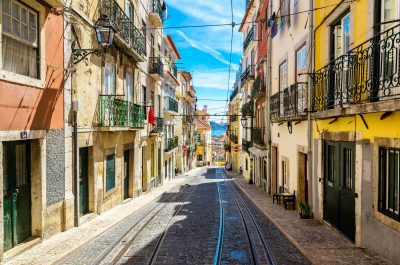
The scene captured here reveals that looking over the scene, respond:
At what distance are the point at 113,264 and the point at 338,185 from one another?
604cm

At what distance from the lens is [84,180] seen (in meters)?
12.0

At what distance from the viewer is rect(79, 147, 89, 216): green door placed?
11.6 meters

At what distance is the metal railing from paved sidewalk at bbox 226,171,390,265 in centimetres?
898

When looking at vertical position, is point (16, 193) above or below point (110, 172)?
above

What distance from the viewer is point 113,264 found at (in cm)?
711

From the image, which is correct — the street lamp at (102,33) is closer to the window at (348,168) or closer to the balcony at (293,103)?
the balcony at (293,103)

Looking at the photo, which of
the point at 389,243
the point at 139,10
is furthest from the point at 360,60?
the point at 139,10

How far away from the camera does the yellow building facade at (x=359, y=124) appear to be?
6.72 metres

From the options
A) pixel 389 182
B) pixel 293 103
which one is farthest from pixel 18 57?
pixel 293 103

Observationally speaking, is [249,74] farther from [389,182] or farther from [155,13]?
[389,182]

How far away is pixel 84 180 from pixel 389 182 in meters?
8.94

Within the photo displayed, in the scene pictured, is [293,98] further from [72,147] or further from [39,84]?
[39,84]

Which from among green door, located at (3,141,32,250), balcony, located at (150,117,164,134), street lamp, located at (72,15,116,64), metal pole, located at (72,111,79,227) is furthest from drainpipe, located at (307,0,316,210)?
balcony, located at (150,117,164,134)

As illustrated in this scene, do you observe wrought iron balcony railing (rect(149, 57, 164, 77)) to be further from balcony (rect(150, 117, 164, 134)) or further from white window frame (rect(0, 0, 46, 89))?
white window frame (rect(0, 0, 46, 89))
